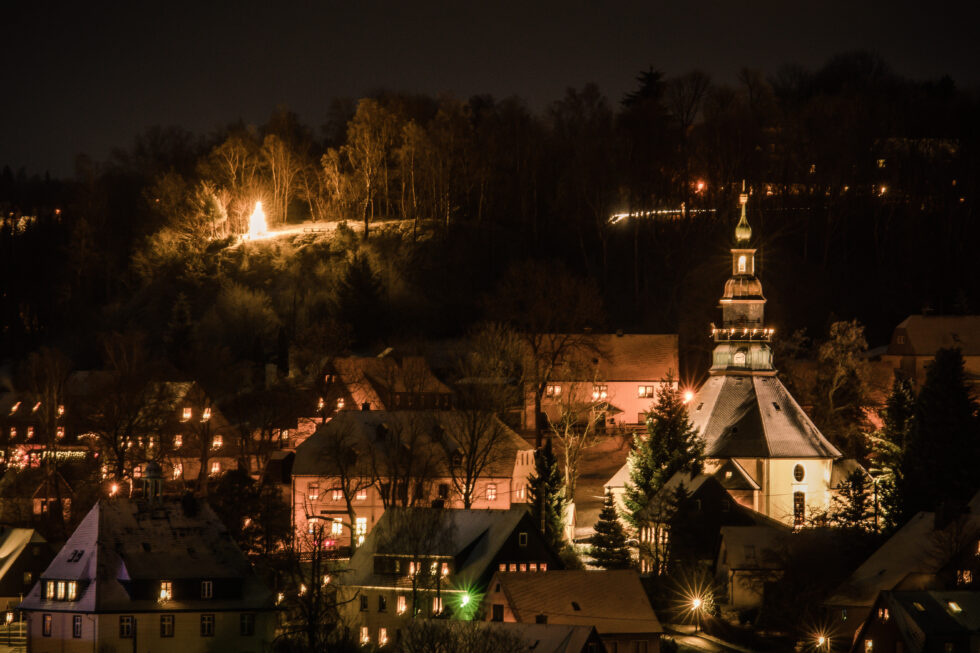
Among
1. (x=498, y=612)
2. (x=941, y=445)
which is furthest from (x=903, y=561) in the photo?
(x=498, y=612)

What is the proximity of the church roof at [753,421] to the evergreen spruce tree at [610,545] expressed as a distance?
40.6 feet

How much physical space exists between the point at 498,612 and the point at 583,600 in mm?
2855

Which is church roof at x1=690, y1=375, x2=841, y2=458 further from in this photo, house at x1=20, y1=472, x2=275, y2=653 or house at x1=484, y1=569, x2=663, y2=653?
house at x1=20, y1=472, x2=275, y2=653

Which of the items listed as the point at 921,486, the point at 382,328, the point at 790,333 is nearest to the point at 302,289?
the point at 382,328

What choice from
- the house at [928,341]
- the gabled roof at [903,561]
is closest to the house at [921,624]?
the gabled roof at [903,561]

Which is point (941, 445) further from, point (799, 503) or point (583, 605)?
point (583, 605)

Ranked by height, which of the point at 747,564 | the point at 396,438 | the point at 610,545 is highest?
the point at 396,438

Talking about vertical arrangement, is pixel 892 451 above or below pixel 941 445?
below

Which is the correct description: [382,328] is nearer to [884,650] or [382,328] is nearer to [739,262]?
[739,262]

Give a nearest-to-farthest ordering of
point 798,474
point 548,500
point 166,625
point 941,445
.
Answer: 1. point 166,625
2. point 548,500
3. point 941,445
4. point 798,474

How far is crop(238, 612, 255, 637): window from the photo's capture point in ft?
188

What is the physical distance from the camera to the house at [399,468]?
226ft

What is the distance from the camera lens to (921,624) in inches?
2111

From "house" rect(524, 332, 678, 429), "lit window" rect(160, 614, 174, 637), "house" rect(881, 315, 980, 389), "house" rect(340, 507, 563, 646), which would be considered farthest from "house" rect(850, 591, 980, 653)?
"house" rect(881, 315, 980, 389)
